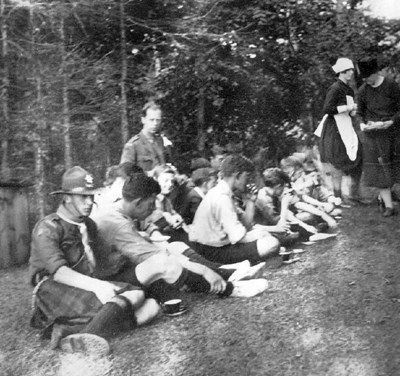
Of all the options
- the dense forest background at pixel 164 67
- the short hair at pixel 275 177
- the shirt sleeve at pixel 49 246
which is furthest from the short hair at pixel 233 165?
the shirt sleeve at pixel 49 246

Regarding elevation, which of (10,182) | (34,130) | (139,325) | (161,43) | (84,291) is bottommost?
(139,325)

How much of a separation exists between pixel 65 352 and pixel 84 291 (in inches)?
11.0

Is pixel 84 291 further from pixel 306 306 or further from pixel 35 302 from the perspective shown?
pixel 306 306

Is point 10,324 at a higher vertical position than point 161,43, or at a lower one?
lower

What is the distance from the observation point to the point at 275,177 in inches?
136

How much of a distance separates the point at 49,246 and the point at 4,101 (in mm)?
1455

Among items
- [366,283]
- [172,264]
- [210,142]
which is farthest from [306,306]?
[210,142]

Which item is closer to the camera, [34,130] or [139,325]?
[139,325]

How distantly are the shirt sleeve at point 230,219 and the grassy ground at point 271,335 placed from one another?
498 millimetres

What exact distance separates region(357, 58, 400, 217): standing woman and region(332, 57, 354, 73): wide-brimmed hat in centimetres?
17

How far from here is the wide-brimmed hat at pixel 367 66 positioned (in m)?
3.00

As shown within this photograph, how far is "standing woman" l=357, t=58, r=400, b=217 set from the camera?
327 centimetres

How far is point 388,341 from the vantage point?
1.67m

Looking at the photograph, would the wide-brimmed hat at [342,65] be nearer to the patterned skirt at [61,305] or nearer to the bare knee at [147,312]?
the bare knee at [147,312]
